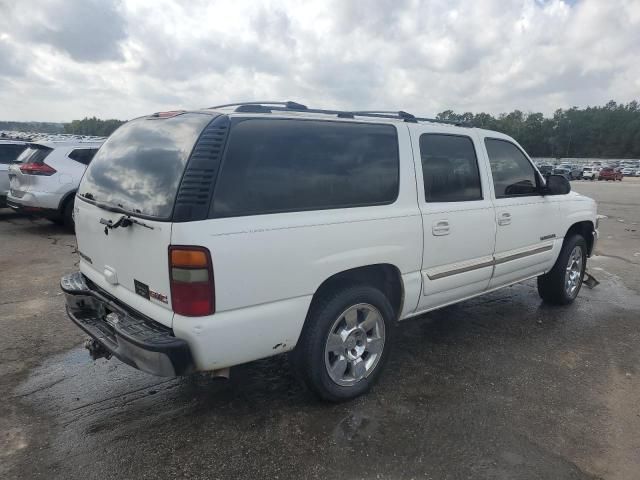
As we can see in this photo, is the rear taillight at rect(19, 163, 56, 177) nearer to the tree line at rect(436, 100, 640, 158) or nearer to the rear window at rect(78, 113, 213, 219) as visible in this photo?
the rear window at rect(78, 113, 213, 219)

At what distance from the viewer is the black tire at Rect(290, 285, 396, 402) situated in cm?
293

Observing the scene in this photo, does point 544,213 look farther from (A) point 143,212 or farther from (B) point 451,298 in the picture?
(A) point 143,212

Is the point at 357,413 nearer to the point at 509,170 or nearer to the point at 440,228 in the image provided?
the point at 440,228

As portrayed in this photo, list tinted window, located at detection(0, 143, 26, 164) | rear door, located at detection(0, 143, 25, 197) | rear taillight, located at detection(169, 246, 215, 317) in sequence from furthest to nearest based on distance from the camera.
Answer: tinted window, located at detection(0, 143, 26, 164) < rear door, located at detection(0, 143, 25, 197) < rear taillight, located at detection(169, 246, 215, 317)

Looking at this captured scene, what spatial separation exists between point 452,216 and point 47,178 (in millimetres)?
7771

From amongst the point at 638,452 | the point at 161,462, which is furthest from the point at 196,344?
the point at 638,452

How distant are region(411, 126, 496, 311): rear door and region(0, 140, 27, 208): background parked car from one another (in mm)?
9550

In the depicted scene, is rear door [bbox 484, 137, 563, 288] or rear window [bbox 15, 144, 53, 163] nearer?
rear door [bbox 484, 137, 563, 288]

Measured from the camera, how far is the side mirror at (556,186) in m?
4.65

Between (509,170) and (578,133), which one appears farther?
(578,133)

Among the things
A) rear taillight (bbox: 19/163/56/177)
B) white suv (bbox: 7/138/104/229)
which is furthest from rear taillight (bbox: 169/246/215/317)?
rear taillight (bbox: 19/163/56/177)

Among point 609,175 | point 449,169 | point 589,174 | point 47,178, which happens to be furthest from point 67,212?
point 609,175

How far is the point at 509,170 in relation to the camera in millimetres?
4402

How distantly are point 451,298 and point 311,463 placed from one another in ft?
6.05
